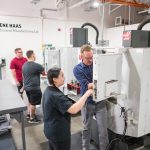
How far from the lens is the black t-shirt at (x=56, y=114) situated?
5.29 feet

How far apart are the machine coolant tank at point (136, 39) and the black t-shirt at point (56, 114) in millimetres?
1067

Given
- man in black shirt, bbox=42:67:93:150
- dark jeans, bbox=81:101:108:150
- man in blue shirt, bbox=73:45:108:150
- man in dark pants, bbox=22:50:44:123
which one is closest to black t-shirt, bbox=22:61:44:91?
man in dark pants, bbox=22:50:44:123

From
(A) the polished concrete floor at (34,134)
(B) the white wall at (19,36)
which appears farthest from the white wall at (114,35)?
(A) the polished concrete floor at (34,134)

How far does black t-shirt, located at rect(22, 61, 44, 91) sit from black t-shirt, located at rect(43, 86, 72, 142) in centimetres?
171

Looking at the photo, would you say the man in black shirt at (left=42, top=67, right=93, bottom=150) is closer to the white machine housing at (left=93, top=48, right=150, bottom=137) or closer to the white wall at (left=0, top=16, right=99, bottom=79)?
the white machine housing at (left=93, top=48, right=150, bottom=137)

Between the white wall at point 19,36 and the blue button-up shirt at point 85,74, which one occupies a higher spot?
the white wall at point 19,36

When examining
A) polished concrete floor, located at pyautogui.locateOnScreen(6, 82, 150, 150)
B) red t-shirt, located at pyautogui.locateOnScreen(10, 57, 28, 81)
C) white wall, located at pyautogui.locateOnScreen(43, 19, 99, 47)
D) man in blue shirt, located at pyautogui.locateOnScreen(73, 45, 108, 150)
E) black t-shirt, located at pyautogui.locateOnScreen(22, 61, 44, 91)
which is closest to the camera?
man in blue shirt, located at pyautogui.locateOnScreen(73, 45, 108, 150)

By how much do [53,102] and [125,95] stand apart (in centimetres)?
111

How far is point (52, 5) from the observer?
5312mm

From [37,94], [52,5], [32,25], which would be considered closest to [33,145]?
[37,94]

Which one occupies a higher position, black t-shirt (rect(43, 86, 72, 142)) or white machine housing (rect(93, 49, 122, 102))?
white machine housing (rect(93, 49, 122, 102))

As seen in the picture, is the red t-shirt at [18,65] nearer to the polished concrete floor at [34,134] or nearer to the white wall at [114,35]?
the polished concrete floor at [34,134]

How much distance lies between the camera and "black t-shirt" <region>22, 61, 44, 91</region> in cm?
331

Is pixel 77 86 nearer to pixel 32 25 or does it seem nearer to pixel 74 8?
pixel 32 25
